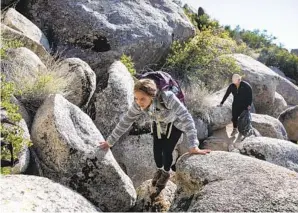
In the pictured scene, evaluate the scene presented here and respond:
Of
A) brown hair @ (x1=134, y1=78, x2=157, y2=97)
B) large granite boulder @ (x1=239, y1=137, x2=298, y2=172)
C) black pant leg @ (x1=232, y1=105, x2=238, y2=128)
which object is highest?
brown hair @ (x1=134, y1=78, x2=157, y2=97)

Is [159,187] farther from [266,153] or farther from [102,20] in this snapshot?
[102,20]

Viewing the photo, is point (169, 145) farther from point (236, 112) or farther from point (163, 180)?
point (236, 112)

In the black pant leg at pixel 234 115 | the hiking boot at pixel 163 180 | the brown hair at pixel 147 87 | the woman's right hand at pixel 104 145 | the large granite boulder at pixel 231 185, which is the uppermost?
the brown hair at pixel 147 87

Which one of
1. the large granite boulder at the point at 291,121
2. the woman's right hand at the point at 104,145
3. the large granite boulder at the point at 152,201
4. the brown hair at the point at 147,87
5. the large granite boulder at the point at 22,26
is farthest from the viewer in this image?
the large granite boulder at the point at 291,121

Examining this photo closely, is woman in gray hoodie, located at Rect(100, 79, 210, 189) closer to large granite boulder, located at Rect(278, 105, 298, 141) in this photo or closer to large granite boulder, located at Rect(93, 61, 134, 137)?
large granite boulder, located at Rect(93, 61, 134, 137)

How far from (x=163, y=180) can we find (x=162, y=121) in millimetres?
1043

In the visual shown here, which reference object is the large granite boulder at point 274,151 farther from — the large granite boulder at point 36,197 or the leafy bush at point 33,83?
the leafy bush at point 33,83

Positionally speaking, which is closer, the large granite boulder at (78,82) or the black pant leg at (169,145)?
the black pant leg at (169,145)

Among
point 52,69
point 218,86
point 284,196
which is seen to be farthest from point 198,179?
point 218,86

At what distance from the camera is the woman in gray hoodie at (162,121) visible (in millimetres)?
4741

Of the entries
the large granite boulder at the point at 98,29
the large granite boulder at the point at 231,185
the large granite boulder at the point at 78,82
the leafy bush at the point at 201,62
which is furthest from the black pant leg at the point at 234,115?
the large granite boulder at the point at 231,185

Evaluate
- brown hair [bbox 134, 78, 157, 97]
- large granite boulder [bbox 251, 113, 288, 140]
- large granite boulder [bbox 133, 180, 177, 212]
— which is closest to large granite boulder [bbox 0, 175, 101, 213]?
large granite boulder [bbox 133, 180, 177, 212]

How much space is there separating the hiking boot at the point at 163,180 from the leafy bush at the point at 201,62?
6797 millimetres

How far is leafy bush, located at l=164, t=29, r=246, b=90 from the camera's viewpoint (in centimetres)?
1247
